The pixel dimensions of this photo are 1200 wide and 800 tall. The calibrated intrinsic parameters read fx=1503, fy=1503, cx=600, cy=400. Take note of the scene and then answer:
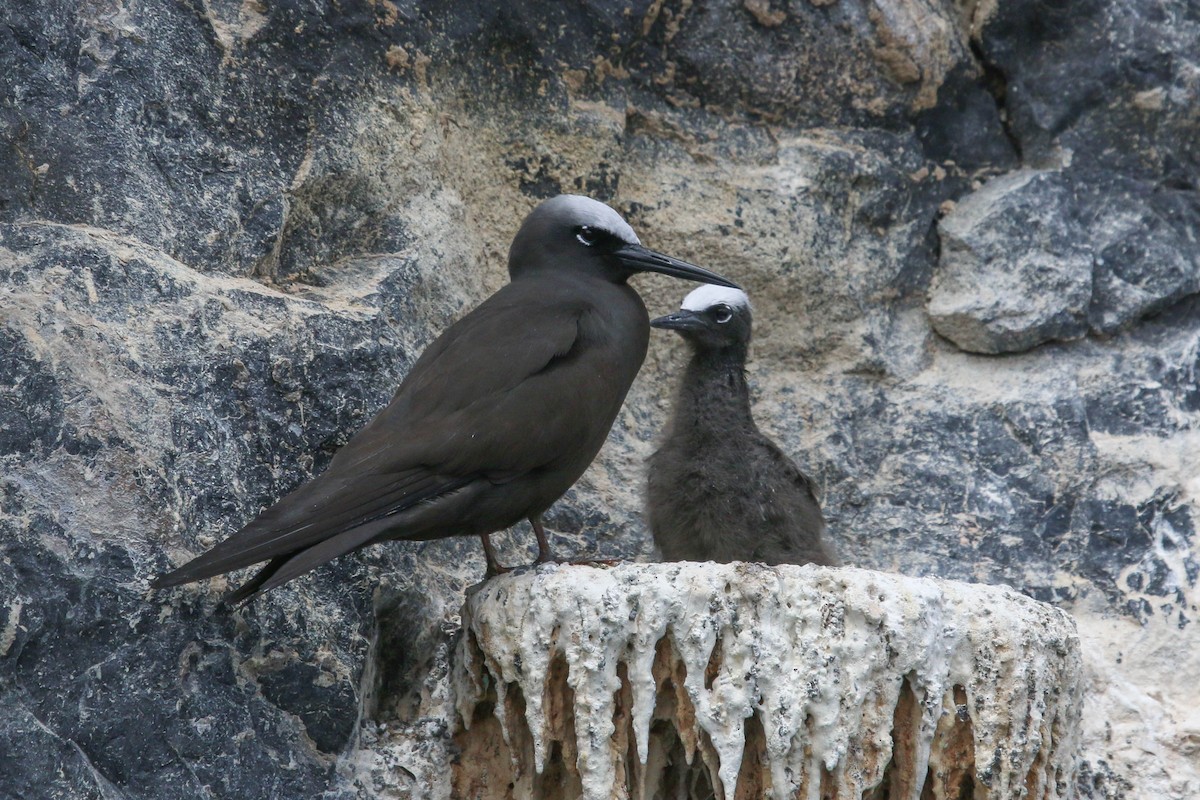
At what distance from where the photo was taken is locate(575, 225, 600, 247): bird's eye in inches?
202

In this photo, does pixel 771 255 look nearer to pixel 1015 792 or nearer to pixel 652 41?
pixel 652 41

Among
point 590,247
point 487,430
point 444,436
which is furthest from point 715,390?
point 444,436

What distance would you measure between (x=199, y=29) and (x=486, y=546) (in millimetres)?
2065

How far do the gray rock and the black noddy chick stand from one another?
106 centimetres

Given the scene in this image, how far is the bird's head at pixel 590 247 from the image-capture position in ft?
16.8

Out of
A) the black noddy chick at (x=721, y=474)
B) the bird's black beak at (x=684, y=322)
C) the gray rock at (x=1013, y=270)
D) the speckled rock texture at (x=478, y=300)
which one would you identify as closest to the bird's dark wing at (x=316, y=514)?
the speckled rock texture at (x=478, y=300)

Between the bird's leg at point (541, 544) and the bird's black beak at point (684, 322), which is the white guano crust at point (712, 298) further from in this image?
the bird's leg at point (541, 544)

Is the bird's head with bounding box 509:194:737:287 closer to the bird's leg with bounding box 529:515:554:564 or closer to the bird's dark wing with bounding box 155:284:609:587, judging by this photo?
the bird's dark wing with bounding box 155:284:609:587

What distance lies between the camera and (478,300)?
5832mm

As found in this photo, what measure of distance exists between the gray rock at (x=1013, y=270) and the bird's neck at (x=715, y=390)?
1066 mm

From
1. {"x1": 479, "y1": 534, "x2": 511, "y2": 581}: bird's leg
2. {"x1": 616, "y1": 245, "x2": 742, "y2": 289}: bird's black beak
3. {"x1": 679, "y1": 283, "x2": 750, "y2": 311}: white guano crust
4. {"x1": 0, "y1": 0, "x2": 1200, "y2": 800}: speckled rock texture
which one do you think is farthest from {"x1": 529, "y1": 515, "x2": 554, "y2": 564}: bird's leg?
{"x1": 679, "y1": 283, "x2": 750, "y2": 311}: white guano crust

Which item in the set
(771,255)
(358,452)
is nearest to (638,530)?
(771,255)

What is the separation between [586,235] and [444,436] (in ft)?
3.83

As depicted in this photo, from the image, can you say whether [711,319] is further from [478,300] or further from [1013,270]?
[1013,270]
